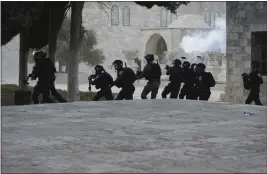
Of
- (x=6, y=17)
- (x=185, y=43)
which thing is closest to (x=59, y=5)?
(x=6, y=17)

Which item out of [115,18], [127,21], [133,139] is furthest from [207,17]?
[133,139]

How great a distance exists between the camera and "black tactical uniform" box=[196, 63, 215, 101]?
14336 millimetres

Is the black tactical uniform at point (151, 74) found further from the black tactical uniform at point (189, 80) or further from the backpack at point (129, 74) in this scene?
the black tactical uniform at point (189, 80)

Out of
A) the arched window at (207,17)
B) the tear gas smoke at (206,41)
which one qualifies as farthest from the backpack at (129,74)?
the arched window at (207,17)

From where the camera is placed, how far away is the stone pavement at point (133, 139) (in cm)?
564

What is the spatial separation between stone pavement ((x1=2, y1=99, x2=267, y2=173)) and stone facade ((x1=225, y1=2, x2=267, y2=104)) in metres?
6.49

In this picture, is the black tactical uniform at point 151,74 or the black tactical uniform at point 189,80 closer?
the black tactical uniform at point 151,74

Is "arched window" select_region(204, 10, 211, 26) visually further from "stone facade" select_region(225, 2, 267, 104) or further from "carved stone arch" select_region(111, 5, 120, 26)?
"stone facade" select_region(225, 2, 267, 104)

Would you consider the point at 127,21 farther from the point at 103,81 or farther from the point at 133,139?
the point at 133,139

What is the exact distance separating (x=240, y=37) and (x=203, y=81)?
476cm

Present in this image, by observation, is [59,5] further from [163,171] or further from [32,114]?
[163,171]

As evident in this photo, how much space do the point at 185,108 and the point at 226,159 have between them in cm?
613

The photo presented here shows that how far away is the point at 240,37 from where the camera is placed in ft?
61.5

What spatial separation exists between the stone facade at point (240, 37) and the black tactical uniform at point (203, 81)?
387cm
